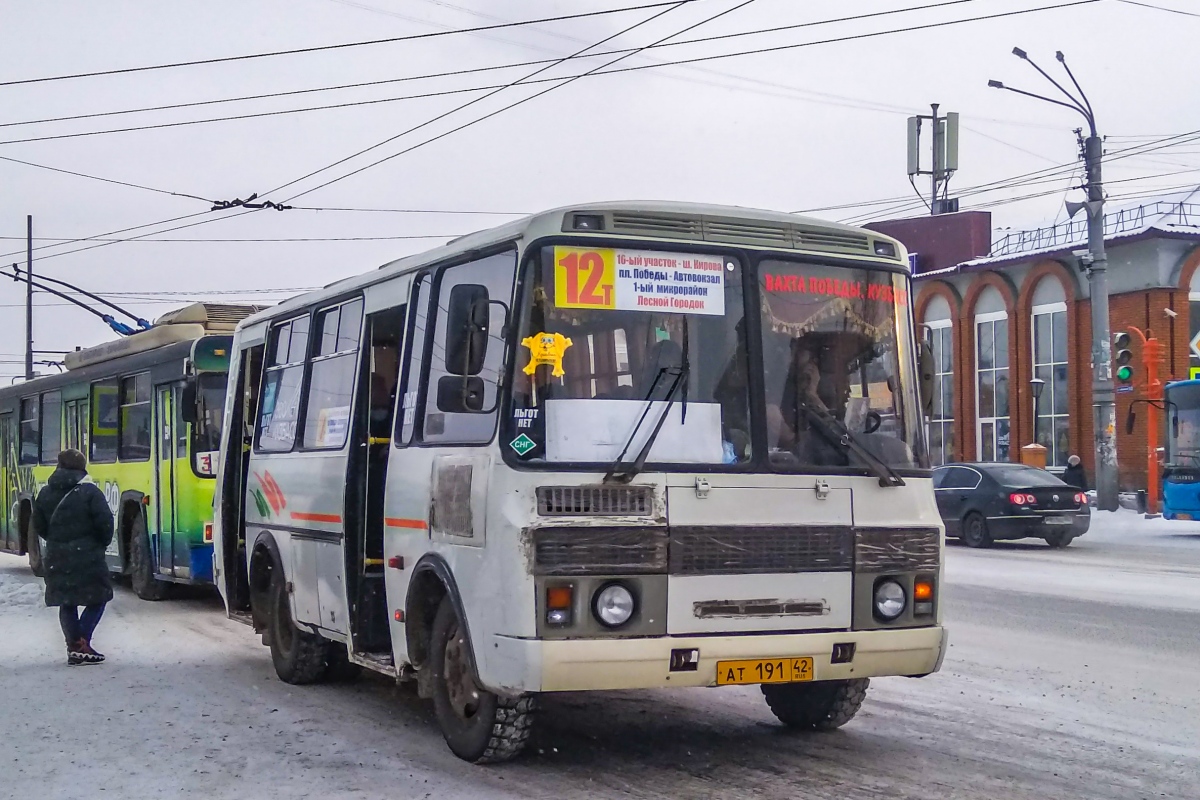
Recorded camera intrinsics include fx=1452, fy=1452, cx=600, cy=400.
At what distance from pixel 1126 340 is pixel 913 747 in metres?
24.3

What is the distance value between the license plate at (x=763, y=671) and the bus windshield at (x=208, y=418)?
9494 millimetres

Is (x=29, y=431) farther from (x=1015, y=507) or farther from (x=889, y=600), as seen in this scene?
(x=889, y=600)

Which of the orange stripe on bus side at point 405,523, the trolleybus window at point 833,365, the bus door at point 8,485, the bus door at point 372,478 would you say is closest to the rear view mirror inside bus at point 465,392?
the orange stripe on bus side at point 405,523

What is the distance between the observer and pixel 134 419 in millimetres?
16969

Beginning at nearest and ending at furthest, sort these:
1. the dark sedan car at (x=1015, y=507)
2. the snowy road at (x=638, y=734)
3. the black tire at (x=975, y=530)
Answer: the snowy road at (x=638, y=734)
the dark sedan car at (x=1015, y=507)
the black tire at (x=975, y=530)

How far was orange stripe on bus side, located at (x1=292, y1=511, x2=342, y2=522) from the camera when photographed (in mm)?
8930

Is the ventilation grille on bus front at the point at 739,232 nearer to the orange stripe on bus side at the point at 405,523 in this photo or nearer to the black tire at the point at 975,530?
the orange stripe on bus side at the point at 405,523

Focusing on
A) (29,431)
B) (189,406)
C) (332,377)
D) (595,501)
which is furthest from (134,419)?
(595,501)

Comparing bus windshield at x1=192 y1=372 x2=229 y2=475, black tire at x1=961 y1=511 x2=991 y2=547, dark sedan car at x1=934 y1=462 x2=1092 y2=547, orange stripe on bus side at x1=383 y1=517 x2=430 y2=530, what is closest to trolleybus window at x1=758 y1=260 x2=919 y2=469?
orange stripe on bus side at x1=383 y1=517 x2=430 y2=530

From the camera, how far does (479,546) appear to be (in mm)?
6887

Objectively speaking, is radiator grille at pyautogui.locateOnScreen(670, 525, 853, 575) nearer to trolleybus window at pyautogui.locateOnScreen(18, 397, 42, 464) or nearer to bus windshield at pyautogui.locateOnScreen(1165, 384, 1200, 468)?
trolleybus window at pyautogui.locateOnScreen(18, 397, 42, 464)

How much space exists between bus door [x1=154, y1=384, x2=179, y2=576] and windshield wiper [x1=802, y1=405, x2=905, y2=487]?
1018 cm

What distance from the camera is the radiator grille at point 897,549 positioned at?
23.4 feet

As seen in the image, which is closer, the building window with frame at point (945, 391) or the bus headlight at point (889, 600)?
the bus headlight at point (889, 600)
